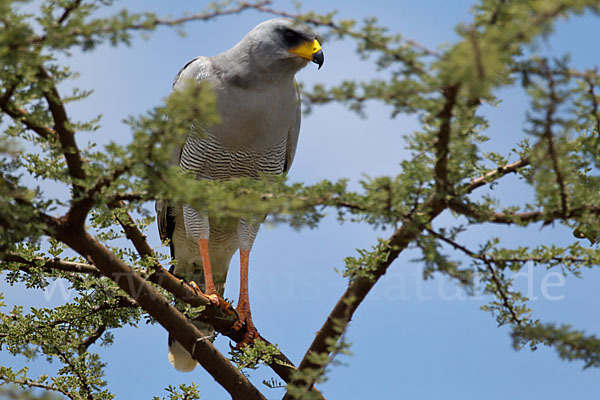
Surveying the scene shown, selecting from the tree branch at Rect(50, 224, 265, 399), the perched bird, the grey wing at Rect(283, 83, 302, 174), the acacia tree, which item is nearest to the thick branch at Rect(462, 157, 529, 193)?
the acacia tree

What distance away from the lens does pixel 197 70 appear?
15.8ft

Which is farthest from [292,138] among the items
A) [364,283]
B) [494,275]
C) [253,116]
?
[494,275]

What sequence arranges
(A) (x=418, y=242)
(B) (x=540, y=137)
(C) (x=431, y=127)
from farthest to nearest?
(A) (x=418, y=242), (C) (x=431, y=127), (B) (x=540, y=137)

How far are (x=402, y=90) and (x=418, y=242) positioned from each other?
0.75 meters

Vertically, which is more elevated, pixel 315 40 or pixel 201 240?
pixel 315 40

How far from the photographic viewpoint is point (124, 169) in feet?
8.27

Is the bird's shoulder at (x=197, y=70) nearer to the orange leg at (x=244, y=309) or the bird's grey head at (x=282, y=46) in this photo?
the bird's grey head at (x=282, y=46)

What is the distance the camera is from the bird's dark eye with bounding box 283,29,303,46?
4.55m

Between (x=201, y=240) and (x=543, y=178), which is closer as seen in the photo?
(x=543, y=178)

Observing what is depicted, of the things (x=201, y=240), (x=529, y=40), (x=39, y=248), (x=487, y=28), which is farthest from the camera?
(x=201, y=240)

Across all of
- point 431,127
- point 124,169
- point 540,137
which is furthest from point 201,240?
point 540,137

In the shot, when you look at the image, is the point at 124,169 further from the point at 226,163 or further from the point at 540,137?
the point at 226,163

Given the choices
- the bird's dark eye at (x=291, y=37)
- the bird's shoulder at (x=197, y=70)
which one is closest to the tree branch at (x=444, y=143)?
the bird's dark eye at (x=291, y=37)

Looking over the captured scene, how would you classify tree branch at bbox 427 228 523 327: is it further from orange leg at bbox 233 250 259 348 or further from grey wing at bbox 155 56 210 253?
grey wing at bbox 155 56 210 253
